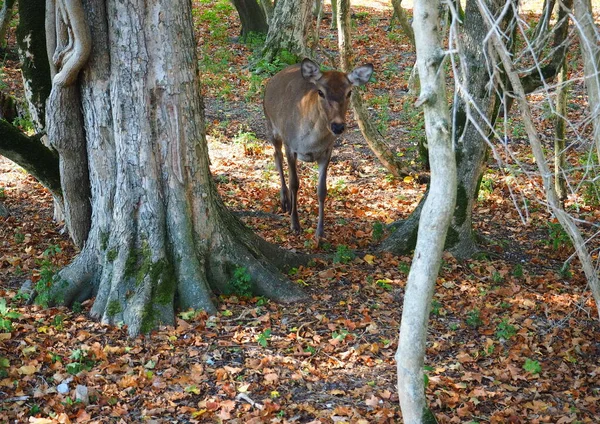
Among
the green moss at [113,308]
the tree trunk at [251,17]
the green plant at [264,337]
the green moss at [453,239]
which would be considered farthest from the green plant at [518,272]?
the tree trunk at [251,17]

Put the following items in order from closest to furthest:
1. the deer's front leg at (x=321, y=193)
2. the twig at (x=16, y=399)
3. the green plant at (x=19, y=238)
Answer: the twig at (x=16, y=399) → the green plant at (x=19, y=238) → the deer's front leg at (x=321, y=193)

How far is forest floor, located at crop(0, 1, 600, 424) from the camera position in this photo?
5.06m

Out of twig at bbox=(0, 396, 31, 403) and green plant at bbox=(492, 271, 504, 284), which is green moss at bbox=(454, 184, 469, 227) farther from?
twig at bbox=(0, 396, 31, 403)

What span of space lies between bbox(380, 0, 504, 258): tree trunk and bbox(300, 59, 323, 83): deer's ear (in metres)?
1.78

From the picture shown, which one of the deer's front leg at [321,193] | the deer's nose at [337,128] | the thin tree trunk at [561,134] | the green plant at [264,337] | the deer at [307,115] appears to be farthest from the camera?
the thin tree trunk at [561,134]

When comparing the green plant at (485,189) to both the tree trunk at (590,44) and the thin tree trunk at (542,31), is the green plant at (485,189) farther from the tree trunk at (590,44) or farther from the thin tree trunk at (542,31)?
the tree trunk at (590,44)

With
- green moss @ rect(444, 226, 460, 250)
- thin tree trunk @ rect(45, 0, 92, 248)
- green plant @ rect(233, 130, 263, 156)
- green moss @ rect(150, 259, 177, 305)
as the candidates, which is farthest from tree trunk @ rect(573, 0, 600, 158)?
green plant @ rect(233, 130, 263, 156)

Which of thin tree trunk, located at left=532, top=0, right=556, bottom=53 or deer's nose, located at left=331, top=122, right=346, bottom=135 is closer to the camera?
thin tree trunk, located at left=532, top=0, right=556, bottom=53

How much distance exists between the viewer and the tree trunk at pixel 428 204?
375cm

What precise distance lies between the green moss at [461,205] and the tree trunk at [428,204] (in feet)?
12.7

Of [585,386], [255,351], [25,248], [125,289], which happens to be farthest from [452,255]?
[25,248]

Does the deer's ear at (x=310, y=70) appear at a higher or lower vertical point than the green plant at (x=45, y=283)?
higher

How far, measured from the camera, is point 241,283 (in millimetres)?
6613

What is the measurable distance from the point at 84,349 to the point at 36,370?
1.39 ft
